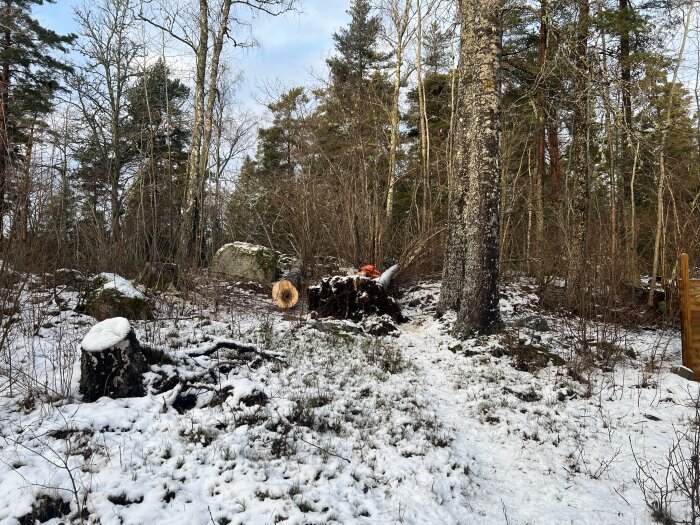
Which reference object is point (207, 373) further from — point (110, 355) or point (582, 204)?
point (582, 204)

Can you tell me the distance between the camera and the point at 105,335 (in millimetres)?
3764

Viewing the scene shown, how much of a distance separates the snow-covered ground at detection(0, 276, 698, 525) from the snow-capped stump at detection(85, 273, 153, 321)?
262 millimetres

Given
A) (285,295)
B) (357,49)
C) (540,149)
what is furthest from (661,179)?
(357,49)

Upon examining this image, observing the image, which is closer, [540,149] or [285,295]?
[285,295]

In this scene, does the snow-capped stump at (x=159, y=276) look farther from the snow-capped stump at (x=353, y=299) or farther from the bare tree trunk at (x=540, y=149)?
the bare tree trunk at (x=540, y=149)

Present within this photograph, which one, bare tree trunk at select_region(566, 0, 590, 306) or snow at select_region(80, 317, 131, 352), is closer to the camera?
snow at select_region(80, 317, 131, 352)

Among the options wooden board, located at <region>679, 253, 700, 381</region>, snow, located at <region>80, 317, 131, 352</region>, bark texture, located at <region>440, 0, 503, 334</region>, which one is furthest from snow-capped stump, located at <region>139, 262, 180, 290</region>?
wooden board, located at <region>679, 253, 700, 381</region>

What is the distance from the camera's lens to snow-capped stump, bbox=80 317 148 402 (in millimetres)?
A: 3662

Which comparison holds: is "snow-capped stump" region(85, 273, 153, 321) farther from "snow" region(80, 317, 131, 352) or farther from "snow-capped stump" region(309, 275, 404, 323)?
"snow-capped stump" region(309, 275, 404, 323)

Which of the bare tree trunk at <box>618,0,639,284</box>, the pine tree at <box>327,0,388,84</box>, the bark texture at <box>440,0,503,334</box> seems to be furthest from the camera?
the pine tree at <box>327,0,388,84</box>

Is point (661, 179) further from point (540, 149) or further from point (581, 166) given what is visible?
point (540, 149)

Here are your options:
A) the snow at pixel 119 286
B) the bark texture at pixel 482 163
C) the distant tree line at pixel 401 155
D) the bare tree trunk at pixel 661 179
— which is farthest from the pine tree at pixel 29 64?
the bare tree trunk at pixel 661 179

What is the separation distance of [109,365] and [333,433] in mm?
2160

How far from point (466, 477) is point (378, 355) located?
267 cm
